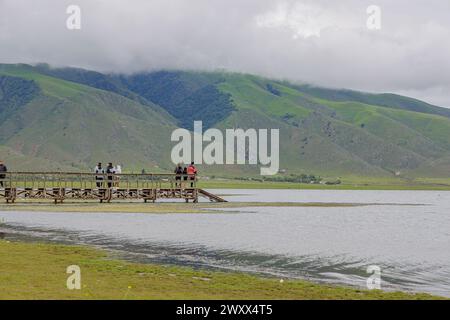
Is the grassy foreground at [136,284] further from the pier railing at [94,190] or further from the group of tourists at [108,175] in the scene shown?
the group of tourists at [108,175]

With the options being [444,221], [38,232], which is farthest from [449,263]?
[444,221]

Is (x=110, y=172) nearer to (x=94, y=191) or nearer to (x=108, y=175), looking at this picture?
(x=108, y=175)

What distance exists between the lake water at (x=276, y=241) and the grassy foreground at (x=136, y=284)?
3047 millimetres

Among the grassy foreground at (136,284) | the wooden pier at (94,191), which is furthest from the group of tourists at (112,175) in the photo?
the grassy foreground at (136,284)

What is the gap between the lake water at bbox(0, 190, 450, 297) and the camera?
32.5m

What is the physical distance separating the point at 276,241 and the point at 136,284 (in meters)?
23.2

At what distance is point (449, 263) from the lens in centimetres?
3756

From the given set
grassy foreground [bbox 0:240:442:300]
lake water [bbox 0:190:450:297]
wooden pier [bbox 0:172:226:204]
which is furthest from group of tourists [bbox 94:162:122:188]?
grassy foreground [bbox 0:240:442:300]

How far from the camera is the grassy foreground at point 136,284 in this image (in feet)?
74.3

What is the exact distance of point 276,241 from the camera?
155 feet

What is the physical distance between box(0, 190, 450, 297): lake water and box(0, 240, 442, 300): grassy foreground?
3047mm

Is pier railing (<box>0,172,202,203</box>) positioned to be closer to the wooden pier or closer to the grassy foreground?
the wooden pier

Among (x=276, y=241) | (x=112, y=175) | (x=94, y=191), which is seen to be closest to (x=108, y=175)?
(x=112, y=175)
